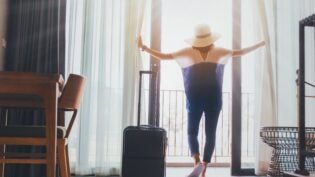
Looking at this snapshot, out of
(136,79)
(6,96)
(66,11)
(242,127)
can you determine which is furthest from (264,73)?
(6,96)

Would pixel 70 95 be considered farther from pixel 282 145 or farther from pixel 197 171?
pixel 282 145

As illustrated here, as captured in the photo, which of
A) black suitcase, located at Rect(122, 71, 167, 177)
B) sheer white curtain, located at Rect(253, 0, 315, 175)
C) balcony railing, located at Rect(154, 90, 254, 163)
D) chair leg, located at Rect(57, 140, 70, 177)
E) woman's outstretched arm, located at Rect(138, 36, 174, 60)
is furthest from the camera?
balcony railing, located at Rect(154, 90, 254, 163)

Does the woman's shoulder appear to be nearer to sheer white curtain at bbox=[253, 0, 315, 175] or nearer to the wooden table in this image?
sheer white curtain at bbox=[253, 0, 315, 175]

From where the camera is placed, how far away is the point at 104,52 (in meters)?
3.40

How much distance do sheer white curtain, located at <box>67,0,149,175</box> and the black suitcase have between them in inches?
21.1

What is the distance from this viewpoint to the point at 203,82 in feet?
10.4

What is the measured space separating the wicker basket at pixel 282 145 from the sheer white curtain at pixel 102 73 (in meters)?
1.21

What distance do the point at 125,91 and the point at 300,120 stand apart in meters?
1.70

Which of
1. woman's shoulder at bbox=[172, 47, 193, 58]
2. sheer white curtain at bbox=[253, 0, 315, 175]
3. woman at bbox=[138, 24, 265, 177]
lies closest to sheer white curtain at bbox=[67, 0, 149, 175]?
woman at bbox=[138, 24, 265, 177]

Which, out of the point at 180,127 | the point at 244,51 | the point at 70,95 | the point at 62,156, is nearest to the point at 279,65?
the point at 244,51

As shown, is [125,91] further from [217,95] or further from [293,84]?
[293,84]

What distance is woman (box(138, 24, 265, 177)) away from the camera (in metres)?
3.19

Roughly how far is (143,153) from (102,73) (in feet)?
3.05

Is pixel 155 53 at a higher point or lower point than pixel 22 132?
higher
